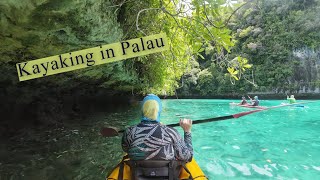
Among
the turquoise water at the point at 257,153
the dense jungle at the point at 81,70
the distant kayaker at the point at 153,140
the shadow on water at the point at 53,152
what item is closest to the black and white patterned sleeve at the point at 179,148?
the distant kayaker at the point at 153,140

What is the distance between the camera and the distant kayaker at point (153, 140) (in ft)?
7.66

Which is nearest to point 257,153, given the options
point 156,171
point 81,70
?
point 81,70

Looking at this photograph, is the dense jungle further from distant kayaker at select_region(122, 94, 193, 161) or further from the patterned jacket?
the patterned jacket

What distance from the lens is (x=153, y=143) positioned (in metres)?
2.34

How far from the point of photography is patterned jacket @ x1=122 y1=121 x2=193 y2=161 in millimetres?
2332

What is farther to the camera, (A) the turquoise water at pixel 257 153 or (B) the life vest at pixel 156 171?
(A) the turquoise water at pixel 257 153

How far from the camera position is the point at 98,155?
5012mm

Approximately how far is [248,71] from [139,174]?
39.1 meters

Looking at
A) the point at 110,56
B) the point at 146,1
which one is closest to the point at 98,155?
the point at 110,56

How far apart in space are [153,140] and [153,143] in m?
0.02

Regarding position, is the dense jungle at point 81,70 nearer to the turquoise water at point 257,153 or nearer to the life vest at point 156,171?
the life vest at point 156,171

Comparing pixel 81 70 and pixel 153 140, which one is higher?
pixel 81 70

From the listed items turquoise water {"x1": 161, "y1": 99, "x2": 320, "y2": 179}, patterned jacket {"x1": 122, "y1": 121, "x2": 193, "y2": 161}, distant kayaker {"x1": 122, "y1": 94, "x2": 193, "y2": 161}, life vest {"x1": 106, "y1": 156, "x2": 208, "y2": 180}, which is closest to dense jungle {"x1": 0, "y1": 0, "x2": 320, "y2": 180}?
A: distant kayaker {"x1": 122, "y1": 94, "x2": 193, "y2": 161}

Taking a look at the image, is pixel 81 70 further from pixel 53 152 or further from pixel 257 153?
pixel 257 153
